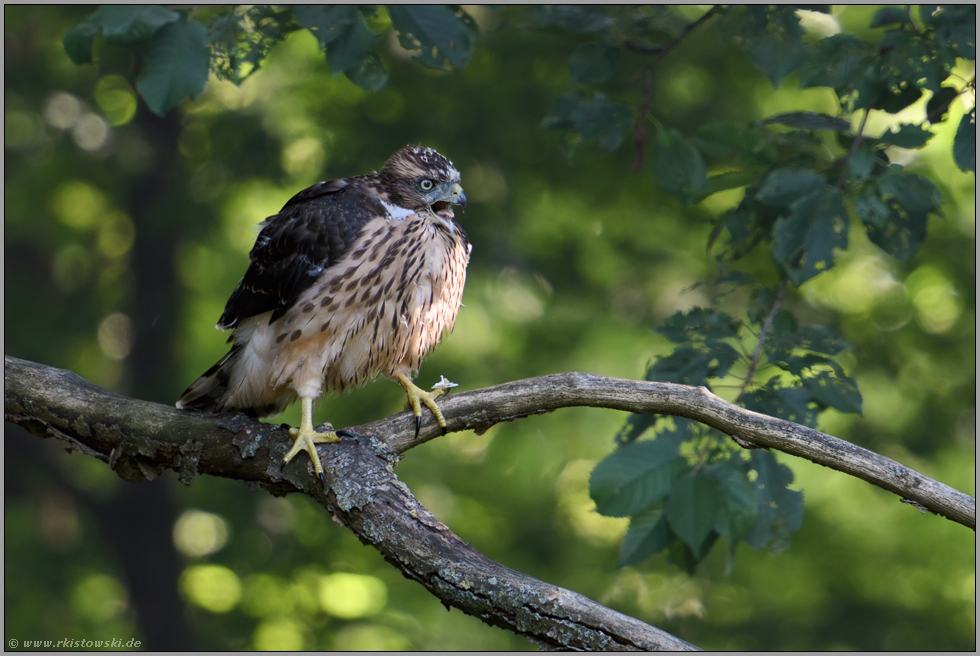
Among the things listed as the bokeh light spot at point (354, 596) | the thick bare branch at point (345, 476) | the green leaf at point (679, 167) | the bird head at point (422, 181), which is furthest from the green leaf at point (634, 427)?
the bokeh light spot at point (354, 596)

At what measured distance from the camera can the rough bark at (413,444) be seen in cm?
218

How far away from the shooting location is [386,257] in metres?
3.31

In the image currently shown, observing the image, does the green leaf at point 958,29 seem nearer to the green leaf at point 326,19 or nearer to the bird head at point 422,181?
the bird head at point 422,181

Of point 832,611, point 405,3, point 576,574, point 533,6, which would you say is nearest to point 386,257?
point 405,3

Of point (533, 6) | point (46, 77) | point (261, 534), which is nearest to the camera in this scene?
point (533, 6)

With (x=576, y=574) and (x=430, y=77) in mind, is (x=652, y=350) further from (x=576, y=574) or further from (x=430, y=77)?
(x=430, y=77)

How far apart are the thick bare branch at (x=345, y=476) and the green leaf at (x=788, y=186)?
1352 millimetres

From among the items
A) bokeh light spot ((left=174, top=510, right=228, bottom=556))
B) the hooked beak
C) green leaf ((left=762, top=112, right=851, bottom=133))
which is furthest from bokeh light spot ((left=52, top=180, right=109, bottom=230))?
green leaf ((left=762, top=112, right=851, bottom=133))

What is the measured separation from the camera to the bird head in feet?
11.6

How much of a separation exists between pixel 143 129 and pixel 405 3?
17.4 ft

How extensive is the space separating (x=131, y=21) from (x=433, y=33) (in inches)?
45.0

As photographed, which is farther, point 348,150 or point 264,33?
point 348,150

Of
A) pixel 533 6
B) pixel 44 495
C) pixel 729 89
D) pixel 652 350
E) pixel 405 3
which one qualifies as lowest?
pixel 44 495

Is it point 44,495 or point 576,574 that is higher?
point 576,574
